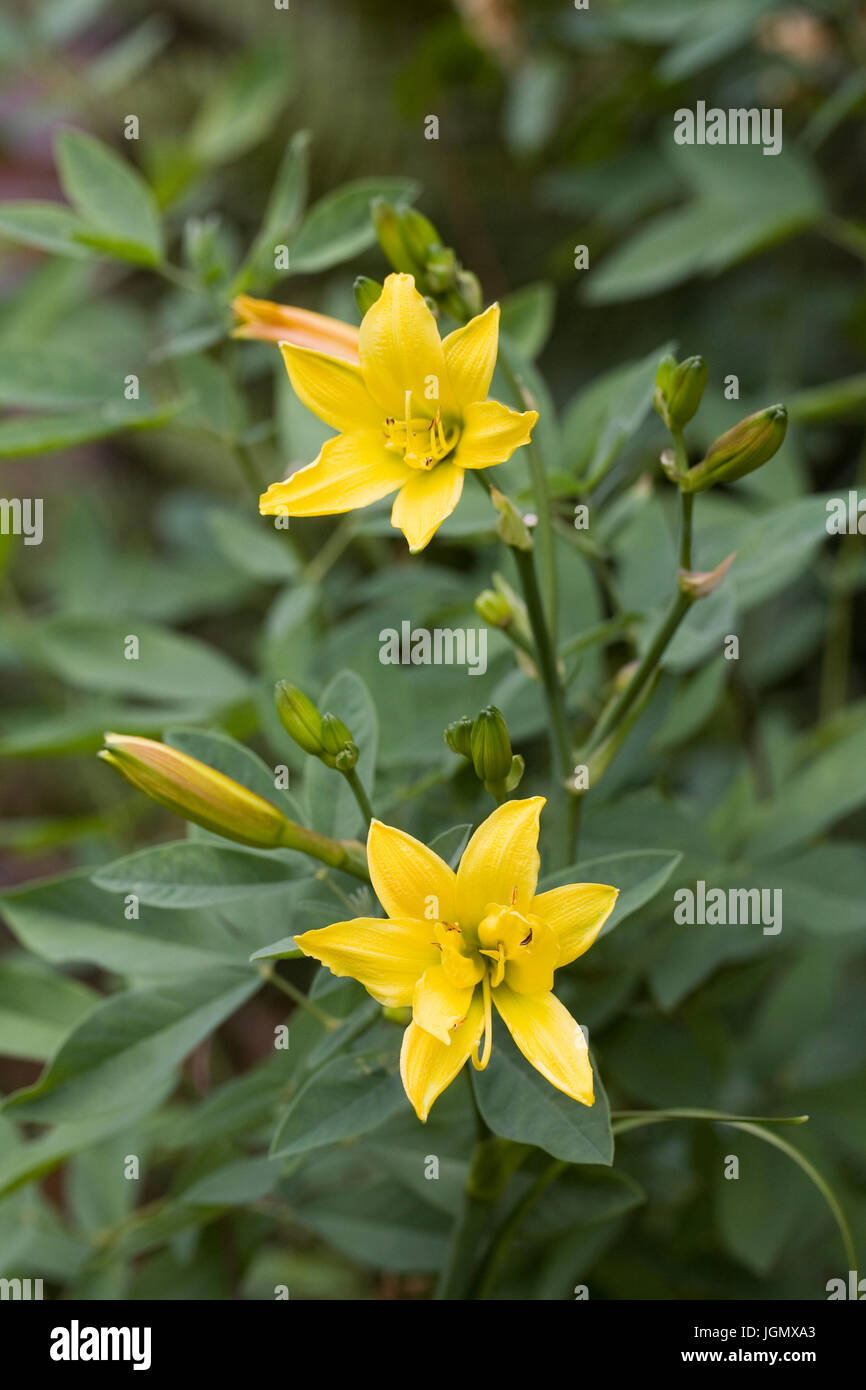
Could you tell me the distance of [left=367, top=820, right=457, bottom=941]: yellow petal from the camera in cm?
34

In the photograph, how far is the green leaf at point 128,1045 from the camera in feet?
1.42

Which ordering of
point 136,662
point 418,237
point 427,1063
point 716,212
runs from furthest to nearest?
point 716,212 < point 136,662 < point 418,237 < point 427,1063

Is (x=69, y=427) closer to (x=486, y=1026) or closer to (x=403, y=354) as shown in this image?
(x=403, y=354)

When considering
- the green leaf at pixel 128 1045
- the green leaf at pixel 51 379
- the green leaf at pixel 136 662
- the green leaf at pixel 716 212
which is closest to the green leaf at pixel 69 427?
the green leaf at pixel 51 379

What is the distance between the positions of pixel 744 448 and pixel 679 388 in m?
0.03

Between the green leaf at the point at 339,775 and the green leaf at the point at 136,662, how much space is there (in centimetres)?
26

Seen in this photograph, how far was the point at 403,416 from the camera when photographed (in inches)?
15.5

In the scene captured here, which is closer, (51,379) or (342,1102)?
(342,1102)

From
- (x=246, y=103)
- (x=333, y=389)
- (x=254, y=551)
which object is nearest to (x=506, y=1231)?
(x=333, y=389)

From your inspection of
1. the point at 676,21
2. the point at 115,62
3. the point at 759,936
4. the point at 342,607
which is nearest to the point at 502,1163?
the point at 759,936

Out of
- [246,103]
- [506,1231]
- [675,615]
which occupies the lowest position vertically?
[506,1231]

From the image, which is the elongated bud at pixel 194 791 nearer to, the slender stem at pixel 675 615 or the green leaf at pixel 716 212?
the slender stem at pixel 675 615
